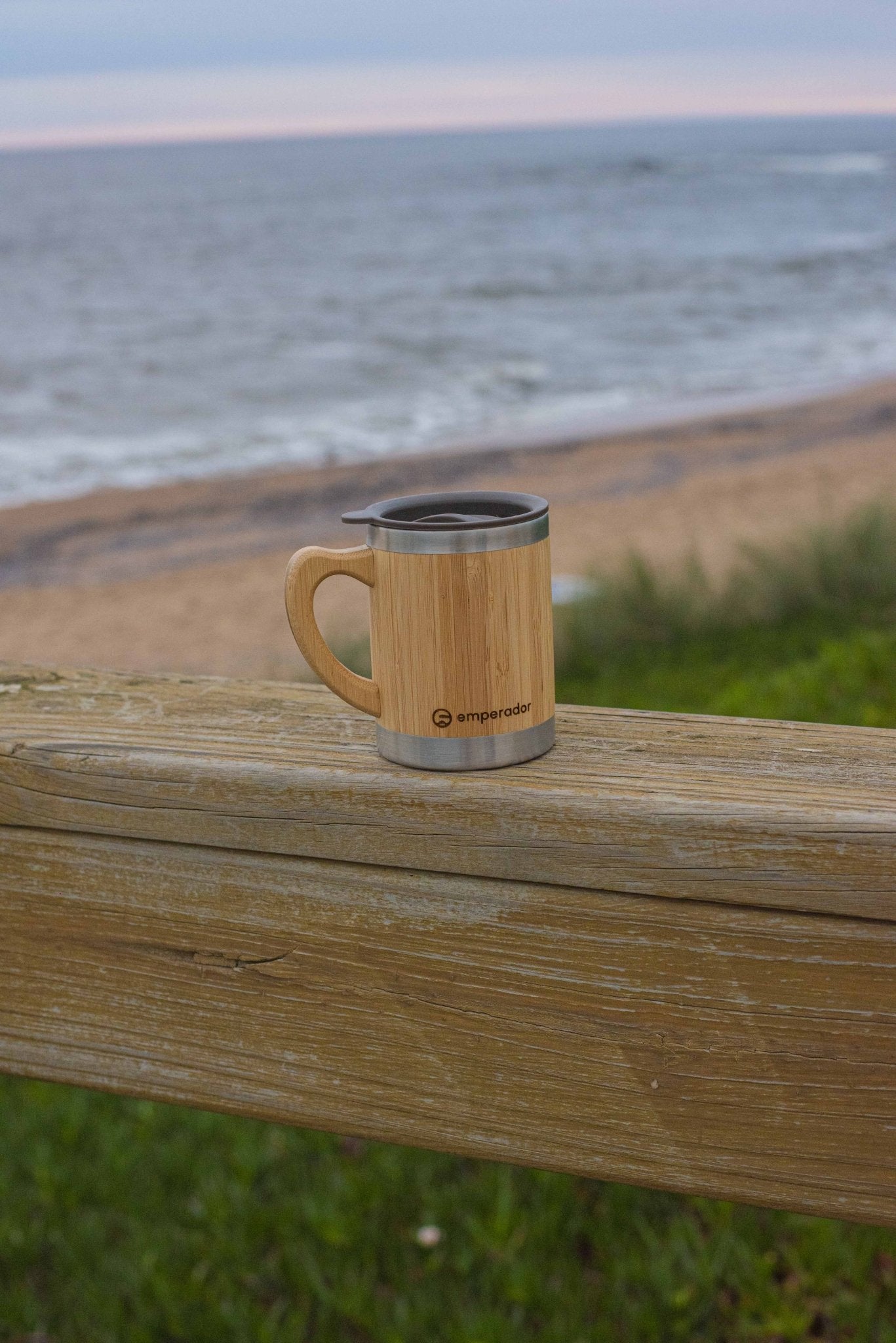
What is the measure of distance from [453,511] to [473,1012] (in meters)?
0.38

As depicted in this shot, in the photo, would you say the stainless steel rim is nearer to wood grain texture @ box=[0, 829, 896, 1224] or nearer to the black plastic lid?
the black plastic lid

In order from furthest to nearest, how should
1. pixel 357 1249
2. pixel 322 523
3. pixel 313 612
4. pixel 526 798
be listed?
pixel 322 523, pixel 357 1249, pixel 313 612, pixel 526 798

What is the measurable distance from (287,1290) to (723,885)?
1410mm

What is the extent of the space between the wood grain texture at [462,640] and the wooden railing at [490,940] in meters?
0.05

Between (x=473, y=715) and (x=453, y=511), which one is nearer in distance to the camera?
(x=473, y=715)

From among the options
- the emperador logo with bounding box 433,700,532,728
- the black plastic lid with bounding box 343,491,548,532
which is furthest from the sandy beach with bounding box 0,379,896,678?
the emperador logo with bounding box 433,700,532,728

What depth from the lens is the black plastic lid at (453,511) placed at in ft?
2.83

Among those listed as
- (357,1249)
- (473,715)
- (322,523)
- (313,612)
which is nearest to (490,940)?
(473,715)

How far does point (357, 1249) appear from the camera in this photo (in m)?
1.92

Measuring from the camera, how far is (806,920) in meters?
0.74

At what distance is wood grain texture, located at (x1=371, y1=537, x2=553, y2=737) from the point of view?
860 millimetres

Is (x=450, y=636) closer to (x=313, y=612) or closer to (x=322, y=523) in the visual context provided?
(x=313, y=612)

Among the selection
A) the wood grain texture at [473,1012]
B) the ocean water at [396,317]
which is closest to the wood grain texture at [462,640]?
the wood grain texture at [473,1012]

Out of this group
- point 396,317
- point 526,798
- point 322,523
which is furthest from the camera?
point 396,317
